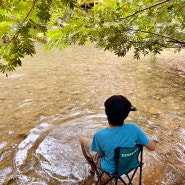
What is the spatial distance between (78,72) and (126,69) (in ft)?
7.75

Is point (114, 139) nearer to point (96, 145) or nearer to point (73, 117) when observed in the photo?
point (96, 145)

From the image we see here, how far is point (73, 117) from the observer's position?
17.4 feet

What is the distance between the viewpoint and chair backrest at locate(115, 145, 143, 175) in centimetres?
216

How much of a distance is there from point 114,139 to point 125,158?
0.21m

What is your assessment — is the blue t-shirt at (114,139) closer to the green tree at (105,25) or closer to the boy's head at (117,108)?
the boy's head at (117,108)

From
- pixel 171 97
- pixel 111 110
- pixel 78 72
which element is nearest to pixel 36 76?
pixel 78 72

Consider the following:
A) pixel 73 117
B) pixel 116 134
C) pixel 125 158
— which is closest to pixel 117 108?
pixel 116 134

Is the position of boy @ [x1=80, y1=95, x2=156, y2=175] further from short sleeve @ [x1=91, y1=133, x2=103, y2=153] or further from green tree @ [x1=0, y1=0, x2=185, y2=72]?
green tree @ [x1=0, y1=0, x2=185, y2=72]

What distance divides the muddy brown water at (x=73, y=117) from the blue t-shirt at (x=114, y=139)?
1.00 metres

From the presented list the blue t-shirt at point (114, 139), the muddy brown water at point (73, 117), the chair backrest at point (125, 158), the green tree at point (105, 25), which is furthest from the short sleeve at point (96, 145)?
the green tree at point (105, 25)

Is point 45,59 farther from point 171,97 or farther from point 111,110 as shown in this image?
point 111,110

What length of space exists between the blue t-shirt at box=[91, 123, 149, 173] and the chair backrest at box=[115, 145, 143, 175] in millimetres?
85

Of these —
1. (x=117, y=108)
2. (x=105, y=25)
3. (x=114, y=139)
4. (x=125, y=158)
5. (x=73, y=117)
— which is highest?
(x=105, y=25)

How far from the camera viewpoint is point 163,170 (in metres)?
3.44
